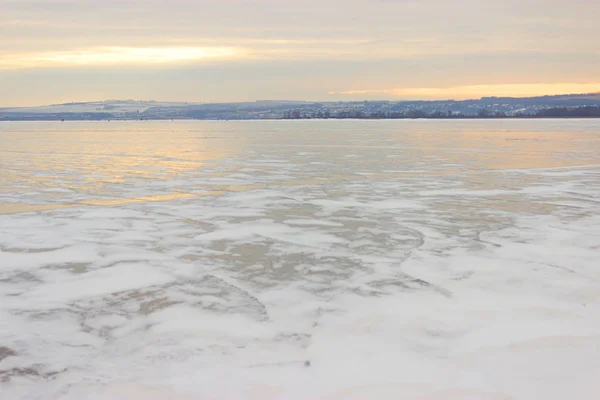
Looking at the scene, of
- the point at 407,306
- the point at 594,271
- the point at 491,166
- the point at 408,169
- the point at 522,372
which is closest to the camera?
the point at 522,372

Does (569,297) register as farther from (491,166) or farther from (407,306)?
(491,166)

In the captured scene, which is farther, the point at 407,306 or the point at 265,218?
the point at 265,218

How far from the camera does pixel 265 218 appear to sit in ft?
26.9

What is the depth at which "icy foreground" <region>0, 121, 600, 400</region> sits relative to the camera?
131 inches

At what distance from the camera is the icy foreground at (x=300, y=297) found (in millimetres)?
3332

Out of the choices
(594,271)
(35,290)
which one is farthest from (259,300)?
(594,271)

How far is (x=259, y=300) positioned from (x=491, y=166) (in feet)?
43.3

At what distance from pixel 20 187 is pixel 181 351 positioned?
31.5 feet

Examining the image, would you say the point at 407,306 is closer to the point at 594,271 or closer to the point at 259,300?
the point at 259,300

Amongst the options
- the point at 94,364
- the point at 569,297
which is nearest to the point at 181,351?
the point at 94,364

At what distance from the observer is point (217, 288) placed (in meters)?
4.96

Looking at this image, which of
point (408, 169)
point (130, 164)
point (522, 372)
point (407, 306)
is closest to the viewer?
point (522, 372)

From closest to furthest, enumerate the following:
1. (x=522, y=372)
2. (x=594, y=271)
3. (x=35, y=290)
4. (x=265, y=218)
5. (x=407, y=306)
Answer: (x=522, y=372) → (x=407, y=306) → (x=35, y=290) → (x=594, y=271) → (x=265, y=218)

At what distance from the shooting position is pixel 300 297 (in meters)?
4.71
